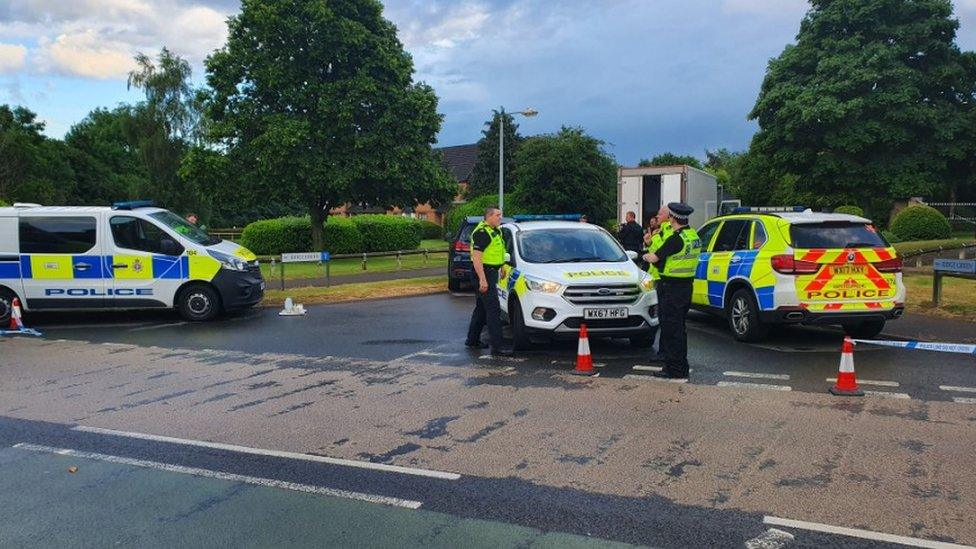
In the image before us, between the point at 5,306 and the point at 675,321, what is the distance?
11.4m

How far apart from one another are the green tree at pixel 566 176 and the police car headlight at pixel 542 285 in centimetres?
2360

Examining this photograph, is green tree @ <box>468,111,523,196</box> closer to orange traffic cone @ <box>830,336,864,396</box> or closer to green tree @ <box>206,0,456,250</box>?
green tree @ <box>206,0,456,250</box>

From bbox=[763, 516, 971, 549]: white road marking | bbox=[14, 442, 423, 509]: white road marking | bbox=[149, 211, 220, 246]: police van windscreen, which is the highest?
bbox=[149, 211, 220, 246]: police van windscreen

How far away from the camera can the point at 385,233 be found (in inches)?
1367

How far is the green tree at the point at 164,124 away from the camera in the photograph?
46094 millimetres

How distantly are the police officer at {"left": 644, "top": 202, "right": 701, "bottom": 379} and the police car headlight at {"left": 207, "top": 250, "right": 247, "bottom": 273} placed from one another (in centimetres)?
810

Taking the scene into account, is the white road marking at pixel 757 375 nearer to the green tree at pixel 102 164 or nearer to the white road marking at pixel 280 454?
the white road marking at pixel 280 454

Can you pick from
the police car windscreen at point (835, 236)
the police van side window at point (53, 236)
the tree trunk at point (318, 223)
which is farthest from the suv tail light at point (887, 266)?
the tree trunk at point (318, 223)

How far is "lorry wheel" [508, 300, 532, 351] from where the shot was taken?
8914 mm

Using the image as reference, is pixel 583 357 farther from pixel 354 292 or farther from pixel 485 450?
pixel 354 292

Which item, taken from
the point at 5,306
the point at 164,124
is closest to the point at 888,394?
the point at 5,306

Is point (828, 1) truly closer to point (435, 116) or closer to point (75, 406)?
point (435, 116)

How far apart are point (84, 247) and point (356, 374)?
7.03m

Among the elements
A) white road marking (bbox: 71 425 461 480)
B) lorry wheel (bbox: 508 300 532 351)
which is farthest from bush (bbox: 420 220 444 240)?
white road marking (bbox: 71 425 461 480)
